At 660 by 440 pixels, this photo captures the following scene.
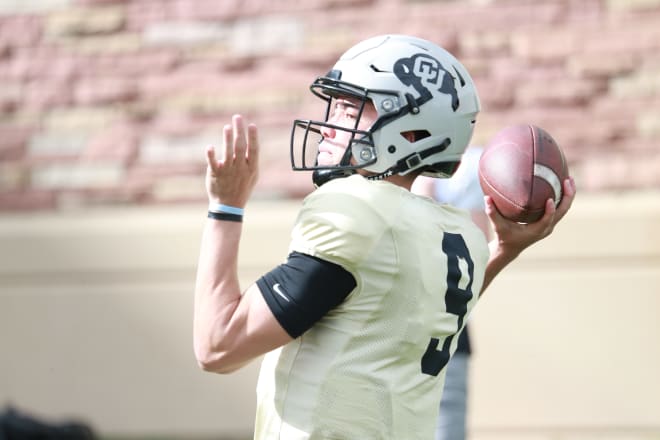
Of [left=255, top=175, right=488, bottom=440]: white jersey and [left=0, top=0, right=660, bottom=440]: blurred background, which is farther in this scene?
[left=0, top=0, right=660, bottom=440]: blurred background

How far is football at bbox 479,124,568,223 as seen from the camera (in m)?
2.60

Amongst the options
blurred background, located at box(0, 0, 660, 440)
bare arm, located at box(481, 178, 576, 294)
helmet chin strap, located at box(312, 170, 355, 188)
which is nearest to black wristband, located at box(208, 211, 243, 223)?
helmet chin strap, located at box(312, 170, 355, 188)

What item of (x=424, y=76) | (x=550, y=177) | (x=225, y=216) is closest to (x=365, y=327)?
(x=225, y=216)

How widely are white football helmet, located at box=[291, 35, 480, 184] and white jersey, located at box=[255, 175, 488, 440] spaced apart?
0.39 feet

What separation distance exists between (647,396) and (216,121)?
8.93ft

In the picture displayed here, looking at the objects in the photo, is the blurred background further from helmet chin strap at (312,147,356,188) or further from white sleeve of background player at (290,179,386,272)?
white sleeve of background player at (290,179,386,272)

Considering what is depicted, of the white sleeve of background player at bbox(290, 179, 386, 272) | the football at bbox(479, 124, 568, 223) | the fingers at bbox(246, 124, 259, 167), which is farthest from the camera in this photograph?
the football at bbox(479, 124, 568, 223)

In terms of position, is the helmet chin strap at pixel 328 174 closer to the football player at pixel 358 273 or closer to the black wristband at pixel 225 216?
the football player at pixel 358 273

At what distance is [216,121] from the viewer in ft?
19.2

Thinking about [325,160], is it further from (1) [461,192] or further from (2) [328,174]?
(1) [461,192]

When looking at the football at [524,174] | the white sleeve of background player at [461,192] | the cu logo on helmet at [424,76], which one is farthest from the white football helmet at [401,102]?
the white sleeve of background player at [461,192]

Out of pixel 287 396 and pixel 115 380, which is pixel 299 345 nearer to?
pixel 287 396

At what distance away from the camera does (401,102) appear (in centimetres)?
233

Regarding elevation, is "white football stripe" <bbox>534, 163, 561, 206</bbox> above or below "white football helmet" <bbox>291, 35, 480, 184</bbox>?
below
